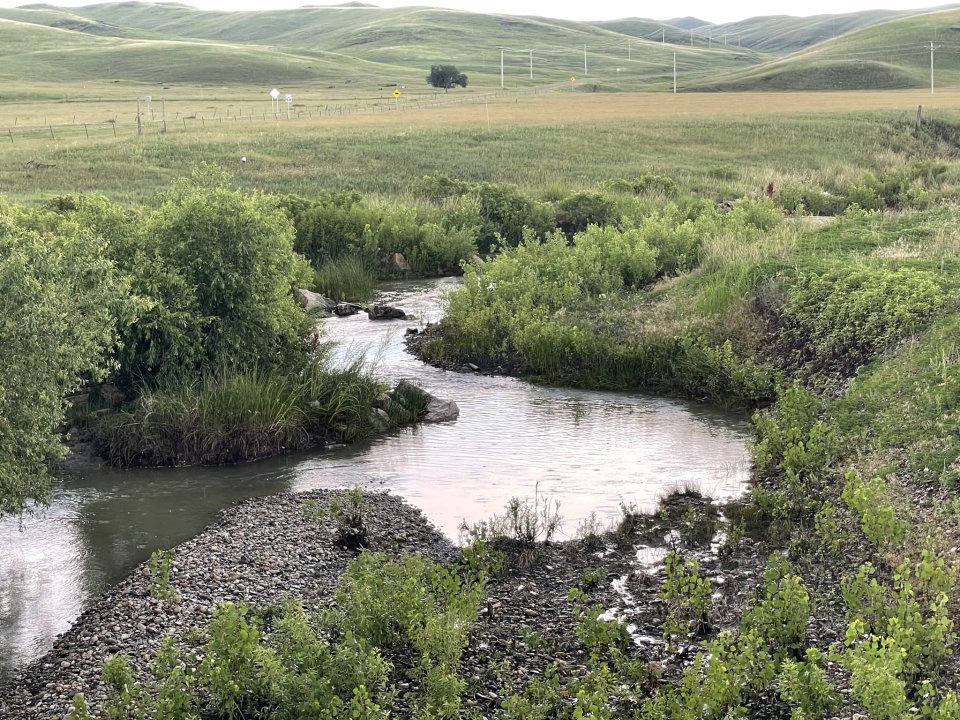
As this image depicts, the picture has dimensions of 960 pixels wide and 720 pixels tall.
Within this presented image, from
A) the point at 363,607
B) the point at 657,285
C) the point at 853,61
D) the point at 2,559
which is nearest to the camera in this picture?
the point at 363,607

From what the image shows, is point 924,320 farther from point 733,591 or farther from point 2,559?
point 2,559

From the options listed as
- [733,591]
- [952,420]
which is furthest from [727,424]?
[733,591]

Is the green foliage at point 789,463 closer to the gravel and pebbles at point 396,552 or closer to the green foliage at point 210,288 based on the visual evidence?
the gravel and pebbles at point 396,552

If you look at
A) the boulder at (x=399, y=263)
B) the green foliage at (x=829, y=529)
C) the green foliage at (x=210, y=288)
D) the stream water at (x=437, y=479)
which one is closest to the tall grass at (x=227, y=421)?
the stream water at (x=437, y=479)

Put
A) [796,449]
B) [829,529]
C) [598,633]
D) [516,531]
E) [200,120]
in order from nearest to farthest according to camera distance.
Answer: [598,633], [829,529], [516,531], [796,449], [200,120]

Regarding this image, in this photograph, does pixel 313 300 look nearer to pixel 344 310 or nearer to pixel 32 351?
pixel 344 310

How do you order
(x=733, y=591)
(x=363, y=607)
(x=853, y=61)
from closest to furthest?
1. (x=363, y=607)
2. (x=733, y=591)
3. (x=853, y=61)

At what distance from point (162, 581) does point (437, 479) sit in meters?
5.87

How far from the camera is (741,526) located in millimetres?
13547

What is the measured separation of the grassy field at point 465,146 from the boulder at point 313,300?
1649cm

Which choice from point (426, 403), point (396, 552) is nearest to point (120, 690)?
point (396, 552)

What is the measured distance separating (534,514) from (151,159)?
43.9 metres

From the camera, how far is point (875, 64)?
122750 millimetres

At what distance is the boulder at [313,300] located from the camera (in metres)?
26.9
